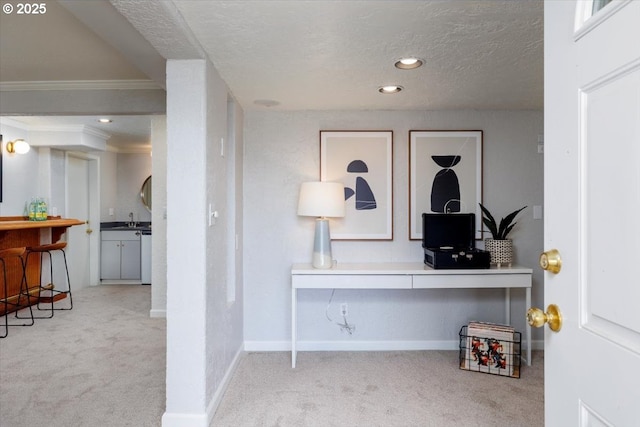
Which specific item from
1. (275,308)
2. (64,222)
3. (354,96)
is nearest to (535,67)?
(354,96)

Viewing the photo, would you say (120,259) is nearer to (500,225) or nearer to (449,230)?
(449,230)

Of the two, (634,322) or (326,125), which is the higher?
(326,125)

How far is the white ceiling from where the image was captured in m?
1.64

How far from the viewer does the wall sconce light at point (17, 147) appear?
14.6 ft

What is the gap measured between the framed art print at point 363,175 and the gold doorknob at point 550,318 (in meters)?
2.38

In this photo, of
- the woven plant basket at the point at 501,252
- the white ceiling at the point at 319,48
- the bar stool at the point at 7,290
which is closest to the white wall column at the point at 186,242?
the white ceiling at the point at 319,48

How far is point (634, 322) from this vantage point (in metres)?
0.68

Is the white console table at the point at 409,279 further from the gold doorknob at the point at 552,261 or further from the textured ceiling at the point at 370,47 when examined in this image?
the gold doorknob at the point at 552,261

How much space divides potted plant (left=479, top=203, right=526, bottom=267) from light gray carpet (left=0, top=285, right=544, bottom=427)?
2.77 feet

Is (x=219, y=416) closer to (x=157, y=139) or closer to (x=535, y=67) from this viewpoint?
(x=535, y=67)

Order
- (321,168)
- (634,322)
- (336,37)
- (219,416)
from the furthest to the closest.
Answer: (321,168)
(219,416)
(336,37)
(634,322)

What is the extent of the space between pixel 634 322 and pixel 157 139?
435cm

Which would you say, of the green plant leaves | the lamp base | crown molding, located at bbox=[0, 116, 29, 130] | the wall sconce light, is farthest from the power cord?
crown molding, located at bbox=[0, 116, 29, 130]

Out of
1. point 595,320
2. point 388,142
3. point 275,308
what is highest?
point 388,142
